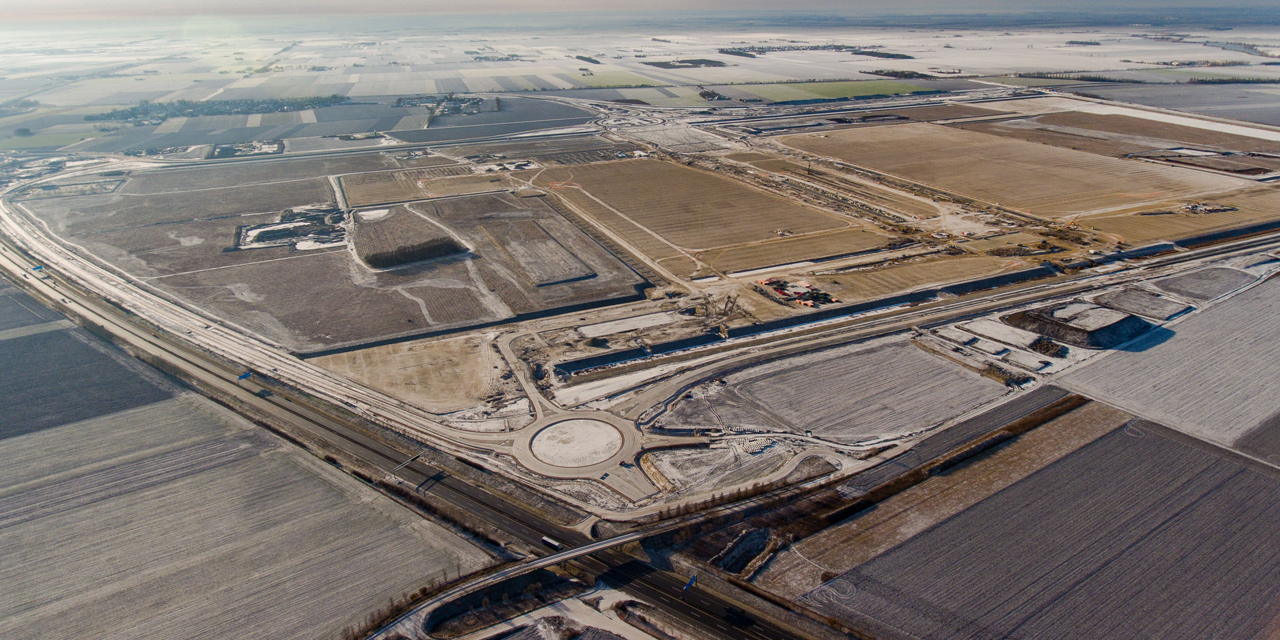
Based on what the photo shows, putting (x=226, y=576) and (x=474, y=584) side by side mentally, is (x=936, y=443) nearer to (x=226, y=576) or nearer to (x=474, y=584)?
(x=474, y=584)

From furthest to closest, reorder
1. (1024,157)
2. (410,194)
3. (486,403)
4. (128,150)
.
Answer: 1. (128,150)
2. (1024,157)
3. (410,194)
4. (486,403)

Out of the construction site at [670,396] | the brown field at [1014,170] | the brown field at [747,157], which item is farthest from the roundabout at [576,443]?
the brown field at [747,157]

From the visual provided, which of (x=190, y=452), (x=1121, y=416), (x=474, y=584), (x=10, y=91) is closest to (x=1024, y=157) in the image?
(x=1121, y=416)

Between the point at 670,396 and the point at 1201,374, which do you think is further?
the point at 1201,374

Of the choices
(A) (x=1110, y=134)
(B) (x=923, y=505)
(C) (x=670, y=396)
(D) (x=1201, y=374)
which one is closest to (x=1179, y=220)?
(D) (x=1201, y=374)

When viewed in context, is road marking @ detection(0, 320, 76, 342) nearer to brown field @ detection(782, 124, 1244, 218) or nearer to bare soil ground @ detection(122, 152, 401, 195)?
bare soil ground @ detection(122, 152, 401, 195)

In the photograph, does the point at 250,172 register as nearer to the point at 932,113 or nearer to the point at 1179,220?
the point at 1179,220

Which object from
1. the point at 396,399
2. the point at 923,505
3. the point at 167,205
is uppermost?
the point at 167,205
